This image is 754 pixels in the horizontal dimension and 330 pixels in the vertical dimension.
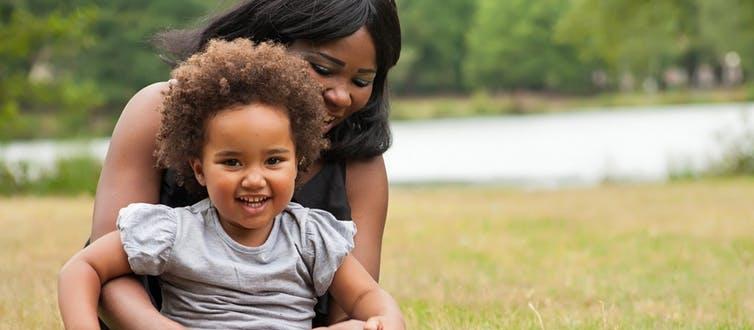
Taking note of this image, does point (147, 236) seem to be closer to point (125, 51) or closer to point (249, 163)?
point (249, 163)

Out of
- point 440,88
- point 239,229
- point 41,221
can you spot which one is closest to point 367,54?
point 239,229

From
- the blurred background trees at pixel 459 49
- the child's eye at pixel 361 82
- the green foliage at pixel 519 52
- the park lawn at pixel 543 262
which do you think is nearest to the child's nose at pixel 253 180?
the child's eye at pixel 361 82

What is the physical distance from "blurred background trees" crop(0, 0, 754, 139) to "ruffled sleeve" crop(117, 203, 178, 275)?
1036 millimetres

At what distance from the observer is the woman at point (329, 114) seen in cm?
317

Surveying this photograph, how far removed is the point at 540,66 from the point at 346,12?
46432 mm

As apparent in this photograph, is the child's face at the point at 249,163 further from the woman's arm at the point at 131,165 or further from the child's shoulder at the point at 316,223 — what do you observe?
the woman's arm at the point at 131,165

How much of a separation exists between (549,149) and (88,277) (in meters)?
25.2

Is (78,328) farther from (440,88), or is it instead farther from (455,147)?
(440,88)

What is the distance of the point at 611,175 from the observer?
1838 cm

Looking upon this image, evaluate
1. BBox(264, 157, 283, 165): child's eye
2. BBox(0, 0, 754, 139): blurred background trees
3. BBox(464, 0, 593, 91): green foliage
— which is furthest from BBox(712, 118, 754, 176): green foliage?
BBox(464, 0, 593, 91): green foliage

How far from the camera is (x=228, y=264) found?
2.85 metres

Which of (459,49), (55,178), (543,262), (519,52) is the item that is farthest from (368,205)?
(519,52)

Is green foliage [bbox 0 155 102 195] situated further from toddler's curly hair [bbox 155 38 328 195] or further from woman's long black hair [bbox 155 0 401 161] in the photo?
toddler's curly hair [bbox 155 38 328 195]

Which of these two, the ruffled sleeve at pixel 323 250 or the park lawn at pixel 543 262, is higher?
the ruffled sleeve at pixel 323 250
